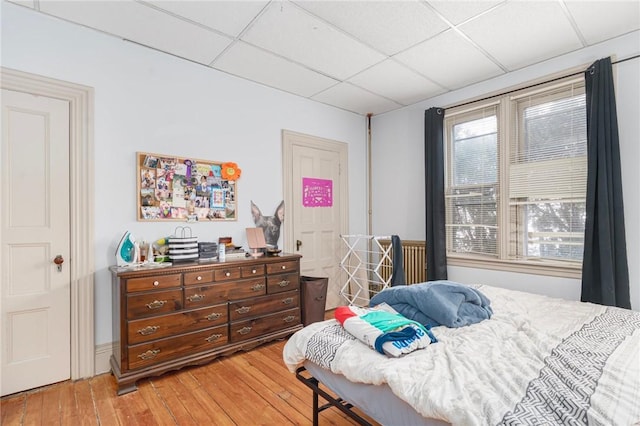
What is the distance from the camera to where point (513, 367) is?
4.04 ft

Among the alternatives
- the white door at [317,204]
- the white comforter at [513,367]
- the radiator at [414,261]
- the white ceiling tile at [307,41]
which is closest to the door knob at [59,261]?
the white comforter at [513,367]

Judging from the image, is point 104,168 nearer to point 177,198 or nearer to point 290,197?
point 177,198

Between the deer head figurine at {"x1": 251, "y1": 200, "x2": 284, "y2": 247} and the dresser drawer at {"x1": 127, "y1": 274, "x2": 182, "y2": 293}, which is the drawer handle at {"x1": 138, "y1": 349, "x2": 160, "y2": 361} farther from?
the deer head figurine at {"x1": 251, "y1": 200, "x2": 284, "y2": 247}

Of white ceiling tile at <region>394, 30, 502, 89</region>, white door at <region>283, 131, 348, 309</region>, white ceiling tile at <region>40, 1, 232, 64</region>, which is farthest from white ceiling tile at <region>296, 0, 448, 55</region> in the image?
white door at <region>283, 131, 348, 309</region>

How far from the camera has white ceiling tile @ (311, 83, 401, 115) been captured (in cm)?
358

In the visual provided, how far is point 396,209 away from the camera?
4129 millimetres

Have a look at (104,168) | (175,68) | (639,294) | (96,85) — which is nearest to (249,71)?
(175,68)

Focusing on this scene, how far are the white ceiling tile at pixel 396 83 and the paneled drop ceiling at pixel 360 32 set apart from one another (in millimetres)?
20

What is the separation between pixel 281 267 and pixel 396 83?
231 centimetres

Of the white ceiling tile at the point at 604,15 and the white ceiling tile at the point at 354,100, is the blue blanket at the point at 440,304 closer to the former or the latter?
the white ceiling tile at the point at 604,15

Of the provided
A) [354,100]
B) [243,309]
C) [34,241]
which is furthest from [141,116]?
[354,100]

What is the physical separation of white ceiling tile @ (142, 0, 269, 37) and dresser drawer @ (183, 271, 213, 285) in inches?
75.1

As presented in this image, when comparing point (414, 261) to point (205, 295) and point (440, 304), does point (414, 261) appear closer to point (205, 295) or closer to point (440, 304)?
point (440, 304)

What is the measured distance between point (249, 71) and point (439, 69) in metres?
1.88
